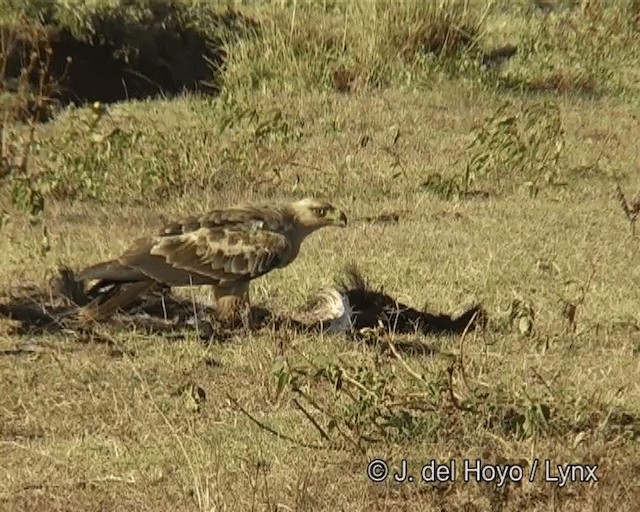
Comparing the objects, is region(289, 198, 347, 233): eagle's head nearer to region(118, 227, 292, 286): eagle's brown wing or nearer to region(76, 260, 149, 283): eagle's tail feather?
region(118, 227, 292, 286): eagle's brown wing

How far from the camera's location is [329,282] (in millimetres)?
9234

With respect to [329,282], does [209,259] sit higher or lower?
higher

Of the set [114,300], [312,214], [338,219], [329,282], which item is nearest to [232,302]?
[114,300]

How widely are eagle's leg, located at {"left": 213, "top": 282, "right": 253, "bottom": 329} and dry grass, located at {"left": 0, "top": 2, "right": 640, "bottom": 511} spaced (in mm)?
429

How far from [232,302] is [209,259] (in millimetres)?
311

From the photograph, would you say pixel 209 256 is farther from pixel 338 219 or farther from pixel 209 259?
pixel 338 219

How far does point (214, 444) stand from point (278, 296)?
2898 mm

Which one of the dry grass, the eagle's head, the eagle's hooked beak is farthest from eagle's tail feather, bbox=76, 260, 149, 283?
the eagle's hooked beak

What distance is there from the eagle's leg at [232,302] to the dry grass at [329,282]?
0.43 meters

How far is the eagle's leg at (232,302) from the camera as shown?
816 centimetres

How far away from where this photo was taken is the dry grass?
594 cm

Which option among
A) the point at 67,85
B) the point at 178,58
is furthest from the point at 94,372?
the point at 178,58

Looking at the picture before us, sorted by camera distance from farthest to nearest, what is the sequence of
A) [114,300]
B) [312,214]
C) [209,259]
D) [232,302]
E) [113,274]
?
[312,214] → [232,302] → [209,259] → [114,300] → [113,274]

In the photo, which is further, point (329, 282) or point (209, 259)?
point (329, 282)
